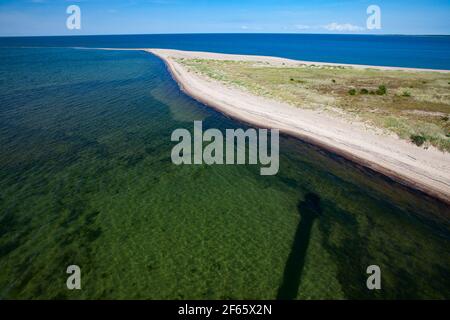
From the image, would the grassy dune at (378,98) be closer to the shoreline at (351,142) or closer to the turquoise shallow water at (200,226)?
the shoreline at (351,142)

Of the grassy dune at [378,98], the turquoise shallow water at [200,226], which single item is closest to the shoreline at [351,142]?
the turquoise shallow water at [200,226]

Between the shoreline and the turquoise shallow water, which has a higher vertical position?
the shoreline

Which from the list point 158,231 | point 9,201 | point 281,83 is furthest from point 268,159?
point 281,83

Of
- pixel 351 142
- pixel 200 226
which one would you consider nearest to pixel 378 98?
pixel 351 142

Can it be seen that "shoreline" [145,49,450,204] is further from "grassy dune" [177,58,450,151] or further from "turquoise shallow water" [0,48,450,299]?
"grassy dune" [177,58,450,151]

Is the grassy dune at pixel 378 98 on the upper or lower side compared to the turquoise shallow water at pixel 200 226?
upper

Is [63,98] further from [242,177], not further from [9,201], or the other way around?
[242,177]

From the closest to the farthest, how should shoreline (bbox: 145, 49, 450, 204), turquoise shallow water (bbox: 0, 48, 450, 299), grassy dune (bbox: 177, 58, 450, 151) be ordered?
turquoise shallow water (bbox: 0, 48, 450, 299)
shoreline (bbox: 145, 49, 450, 204)
grassy dune (bbox: 177, 58, 450, 151)

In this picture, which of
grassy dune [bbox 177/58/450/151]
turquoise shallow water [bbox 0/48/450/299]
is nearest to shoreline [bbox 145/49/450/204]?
turquoise shallow water [bbox 0/48/450/299]

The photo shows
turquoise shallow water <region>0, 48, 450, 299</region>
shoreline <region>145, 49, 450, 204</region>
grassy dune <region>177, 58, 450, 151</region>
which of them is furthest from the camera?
grassy dune <region>177, 58, 450, 151</region>
